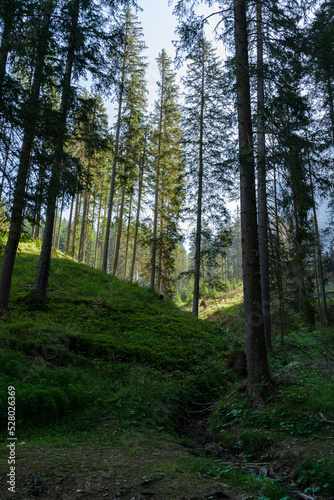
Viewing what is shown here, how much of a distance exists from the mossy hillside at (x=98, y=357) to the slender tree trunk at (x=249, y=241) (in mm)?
2018

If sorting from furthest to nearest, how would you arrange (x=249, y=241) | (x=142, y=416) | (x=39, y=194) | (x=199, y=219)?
(x=199, y=219)
(x=249, y=241)
(x=39, y=194)
(x=142, y=416)

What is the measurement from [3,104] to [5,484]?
586cm

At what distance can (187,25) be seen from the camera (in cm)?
759

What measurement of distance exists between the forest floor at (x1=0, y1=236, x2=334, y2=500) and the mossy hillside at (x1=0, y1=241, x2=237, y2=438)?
32mm

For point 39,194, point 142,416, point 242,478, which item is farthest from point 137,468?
point 39,194

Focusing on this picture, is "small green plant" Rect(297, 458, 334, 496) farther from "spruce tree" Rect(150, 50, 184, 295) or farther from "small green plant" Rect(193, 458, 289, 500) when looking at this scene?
"spruce tree" Rect(150, 50, 184, 295)

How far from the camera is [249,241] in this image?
6.76 meters

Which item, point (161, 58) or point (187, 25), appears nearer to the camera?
point (187, 25)

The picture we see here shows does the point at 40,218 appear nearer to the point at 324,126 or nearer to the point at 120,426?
the point at 120,426

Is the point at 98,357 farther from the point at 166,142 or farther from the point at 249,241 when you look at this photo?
the point at 166,142

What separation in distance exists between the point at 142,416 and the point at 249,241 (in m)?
4.39

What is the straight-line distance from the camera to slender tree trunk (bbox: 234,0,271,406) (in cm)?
636

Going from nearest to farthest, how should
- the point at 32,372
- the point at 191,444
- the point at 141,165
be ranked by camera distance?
the point at 191,444
the point at 32,372
the point at 141,165

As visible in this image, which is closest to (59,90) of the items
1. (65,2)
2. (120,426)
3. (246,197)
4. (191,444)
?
(65,2)
